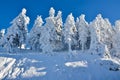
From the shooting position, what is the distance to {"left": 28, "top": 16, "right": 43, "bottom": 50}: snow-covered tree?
10462 centimetres

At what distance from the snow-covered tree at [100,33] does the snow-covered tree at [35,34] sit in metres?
18.4

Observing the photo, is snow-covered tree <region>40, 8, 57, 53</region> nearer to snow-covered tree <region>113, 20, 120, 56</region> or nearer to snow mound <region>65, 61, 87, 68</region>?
snow mound <region>65, 61, 87, 68</region>

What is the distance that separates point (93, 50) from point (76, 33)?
47.8ft

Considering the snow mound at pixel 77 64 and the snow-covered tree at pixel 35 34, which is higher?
the snow-covered tree at pixel 35 34

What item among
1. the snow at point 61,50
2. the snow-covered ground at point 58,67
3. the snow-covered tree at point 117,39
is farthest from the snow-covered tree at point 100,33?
the snow-covered ground at point 58,67

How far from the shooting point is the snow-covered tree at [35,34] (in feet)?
343

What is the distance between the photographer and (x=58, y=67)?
261 feet

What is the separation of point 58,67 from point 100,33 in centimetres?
2045

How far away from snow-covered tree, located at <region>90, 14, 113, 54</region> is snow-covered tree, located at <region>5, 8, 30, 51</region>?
68.2 ft

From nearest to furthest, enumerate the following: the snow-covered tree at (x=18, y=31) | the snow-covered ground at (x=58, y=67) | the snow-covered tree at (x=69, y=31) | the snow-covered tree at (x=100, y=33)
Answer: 1. the snow-covered ground at (x=58, y=67)
2. the snow-covered tree at (x=100, y=33)
3. the snow-covered tree at (x=18, y=31)
4. the snow-covered tree at (x=69, y=31)

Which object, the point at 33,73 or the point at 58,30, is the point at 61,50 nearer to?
the point at 58,30

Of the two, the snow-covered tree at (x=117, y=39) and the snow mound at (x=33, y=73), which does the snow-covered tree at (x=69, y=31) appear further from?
the snow mound at (x=33, y=73)

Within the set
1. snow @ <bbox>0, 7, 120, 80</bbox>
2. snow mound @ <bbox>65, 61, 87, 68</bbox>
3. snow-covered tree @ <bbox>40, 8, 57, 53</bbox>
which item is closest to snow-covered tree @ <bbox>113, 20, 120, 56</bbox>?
snow @ <bbox>0, 7, 120, 80</bbox>

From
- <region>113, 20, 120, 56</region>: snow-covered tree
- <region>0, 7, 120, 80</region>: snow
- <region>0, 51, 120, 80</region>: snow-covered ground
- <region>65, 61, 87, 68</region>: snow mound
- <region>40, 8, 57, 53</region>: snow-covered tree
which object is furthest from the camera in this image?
<region>113, 20, 120, 56</region>: snow-covered tree
